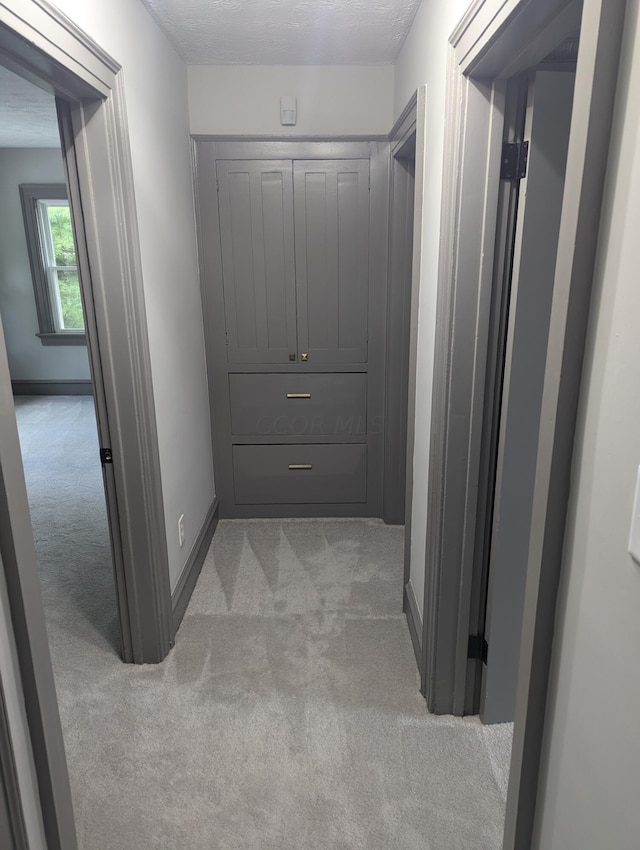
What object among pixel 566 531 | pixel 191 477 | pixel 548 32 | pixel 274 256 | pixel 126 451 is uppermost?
pixel 548 32

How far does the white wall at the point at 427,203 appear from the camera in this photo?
1675 millimetres

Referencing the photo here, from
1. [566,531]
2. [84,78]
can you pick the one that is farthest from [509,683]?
[84,78]

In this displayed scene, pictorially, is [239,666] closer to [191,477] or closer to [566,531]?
[191,477]

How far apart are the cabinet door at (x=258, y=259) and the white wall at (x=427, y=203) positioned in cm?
87

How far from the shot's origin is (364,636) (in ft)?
7.60

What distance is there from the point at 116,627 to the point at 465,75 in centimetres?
241

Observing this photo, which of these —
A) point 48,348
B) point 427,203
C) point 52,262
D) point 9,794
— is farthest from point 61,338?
point 9,794

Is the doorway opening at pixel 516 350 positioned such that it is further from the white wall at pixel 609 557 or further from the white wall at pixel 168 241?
the white wall at pixel 168 241

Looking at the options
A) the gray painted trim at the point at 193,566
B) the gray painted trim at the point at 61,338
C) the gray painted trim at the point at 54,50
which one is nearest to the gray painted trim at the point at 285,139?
the gray painted trim at the point at 54,50

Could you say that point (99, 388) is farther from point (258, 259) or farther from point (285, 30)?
point (285, 30)

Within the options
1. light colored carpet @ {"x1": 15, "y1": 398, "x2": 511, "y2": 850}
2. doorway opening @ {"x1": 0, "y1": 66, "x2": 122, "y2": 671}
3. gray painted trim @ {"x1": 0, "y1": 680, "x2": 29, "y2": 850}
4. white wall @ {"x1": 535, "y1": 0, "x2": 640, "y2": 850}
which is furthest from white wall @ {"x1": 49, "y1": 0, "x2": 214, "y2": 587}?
white wall @ {"x1": 535, "y1": 0, "x2": 640, "y2": 850}

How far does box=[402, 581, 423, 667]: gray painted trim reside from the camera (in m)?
2.11

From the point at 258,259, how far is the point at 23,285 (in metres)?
4.22

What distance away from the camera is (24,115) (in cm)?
422
